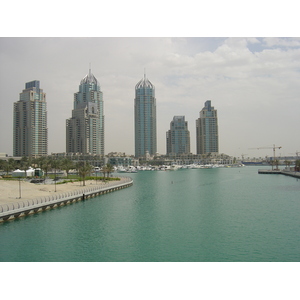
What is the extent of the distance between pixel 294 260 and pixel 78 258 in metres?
16.3

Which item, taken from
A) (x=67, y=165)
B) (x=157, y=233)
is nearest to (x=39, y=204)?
(x=157, y=233)

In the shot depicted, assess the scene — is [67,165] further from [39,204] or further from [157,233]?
[157,233]

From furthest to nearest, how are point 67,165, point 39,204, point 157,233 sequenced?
point 67,165 < point 39,204 < point 157,233

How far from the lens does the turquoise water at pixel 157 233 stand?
26.1m

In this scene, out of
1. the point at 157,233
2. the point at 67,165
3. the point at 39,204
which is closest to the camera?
the point at 157,233

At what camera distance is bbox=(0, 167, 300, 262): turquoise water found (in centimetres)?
2611

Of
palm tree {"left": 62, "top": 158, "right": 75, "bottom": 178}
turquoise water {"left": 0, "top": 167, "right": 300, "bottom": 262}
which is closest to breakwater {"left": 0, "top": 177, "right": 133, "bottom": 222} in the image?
turquoise water {"left": 0, "top": 167, "right": 300, "bottom": 262}

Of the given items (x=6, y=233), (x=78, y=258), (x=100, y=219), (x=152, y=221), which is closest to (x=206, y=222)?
(x=152, y=221)

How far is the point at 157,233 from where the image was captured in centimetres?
3294

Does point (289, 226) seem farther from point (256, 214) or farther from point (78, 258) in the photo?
point (78, 258)

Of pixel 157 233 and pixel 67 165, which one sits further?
pixel 67 165

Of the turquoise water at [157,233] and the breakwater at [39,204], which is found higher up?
the breakwater at [39,204]

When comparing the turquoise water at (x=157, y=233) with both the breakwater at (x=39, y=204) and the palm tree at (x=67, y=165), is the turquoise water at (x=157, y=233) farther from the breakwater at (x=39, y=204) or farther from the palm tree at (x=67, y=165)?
the palm tree at (x=67, y=165)

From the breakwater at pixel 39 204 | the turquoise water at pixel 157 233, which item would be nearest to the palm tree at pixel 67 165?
the breakwater at pixel 39 204
